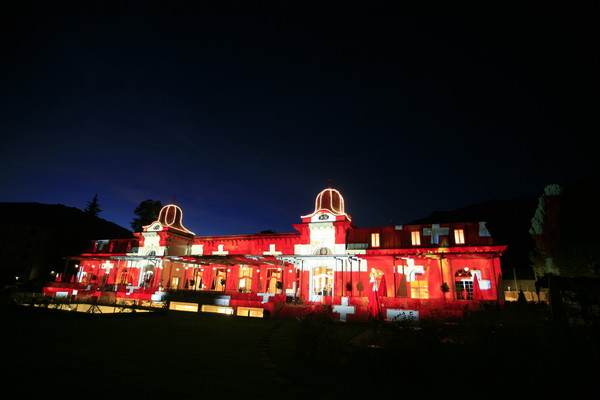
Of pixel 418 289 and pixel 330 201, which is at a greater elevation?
pixel 330 201

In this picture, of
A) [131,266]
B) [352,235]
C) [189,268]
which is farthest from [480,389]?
[131,266]

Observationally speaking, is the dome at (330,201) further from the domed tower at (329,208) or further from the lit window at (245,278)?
the lit window at (245,278)

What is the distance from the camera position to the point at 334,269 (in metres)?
28.3

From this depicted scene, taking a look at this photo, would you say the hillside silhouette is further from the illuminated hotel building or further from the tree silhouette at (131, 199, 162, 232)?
the illuminated hotel building

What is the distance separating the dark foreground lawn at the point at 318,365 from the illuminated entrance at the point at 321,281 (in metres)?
18.8

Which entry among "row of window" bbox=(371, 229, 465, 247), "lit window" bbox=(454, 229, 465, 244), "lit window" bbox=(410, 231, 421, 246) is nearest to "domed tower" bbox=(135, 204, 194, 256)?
"row of window" bbox=(371, 229, 465, 247)

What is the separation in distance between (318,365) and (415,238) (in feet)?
70.2

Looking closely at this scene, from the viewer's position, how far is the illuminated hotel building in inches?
863

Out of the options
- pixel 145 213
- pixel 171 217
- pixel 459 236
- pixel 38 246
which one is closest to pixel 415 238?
pixel 459 236

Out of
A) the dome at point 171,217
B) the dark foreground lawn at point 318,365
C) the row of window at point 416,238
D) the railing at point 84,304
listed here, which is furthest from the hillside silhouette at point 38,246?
the dark foreground lawn at point 318,365

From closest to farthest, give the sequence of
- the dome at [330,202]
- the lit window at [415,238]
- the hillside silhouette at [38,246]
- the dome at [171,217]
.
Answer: the lit window at [415,238]
the dome at [330,202]
the dome at [171,217]
the hillside silhouette at [38,246]

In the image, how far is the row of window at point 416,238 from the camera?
85.6 ft

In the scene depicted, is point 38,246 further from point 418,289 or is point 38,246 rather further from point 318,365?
point 318,365

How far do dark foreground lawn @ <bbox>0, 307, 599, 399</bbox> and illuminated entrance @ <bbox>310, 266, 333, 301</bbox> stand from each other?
18.8m
